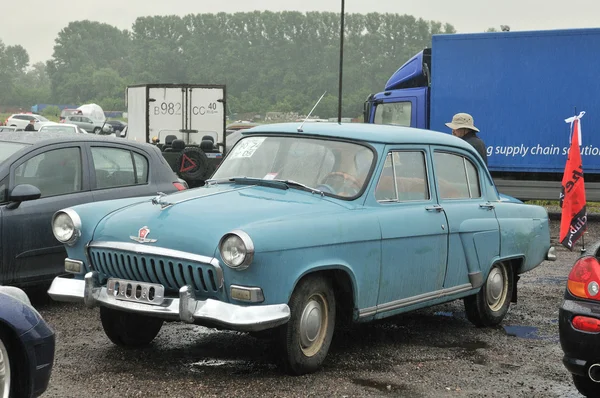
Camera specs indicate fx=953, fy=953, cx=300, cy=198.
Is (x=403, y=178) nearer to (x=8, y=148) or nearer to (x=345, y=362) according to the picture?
(x=345, y=362)

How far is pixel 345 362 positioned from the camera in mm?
6547

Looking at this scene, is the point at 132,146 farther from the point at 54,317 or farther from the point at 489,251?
the point at 489,251

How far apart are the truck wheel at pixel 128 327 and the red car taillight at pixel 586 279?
2835 millimetres

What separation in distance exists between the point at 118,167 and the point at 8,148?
1.03 m

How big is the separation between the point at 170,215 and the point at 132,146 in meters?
3.22

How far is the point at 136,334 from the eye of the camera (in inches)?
267

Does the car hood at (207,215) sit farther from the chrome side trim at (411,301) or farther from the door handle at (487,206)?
the door handle at (487,206)

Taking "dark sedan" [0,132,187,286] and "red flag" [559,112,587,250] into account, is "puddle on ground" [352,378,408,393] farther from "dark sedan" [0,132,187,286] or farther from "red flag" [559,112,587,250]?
"red flag" [559,112,587,250]

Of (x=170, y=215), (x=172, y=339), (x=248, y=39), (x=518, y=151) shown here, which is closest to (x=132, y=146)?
(x=172, y=339)

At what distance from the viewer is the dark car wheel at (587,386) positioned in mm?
5535

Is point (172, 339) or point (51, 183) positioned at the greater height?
point (51, 183)

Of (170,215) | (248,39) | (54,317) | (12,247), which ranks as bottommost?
(54,317)

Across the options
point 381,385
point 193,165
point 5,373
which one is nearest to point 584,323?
point 381,385

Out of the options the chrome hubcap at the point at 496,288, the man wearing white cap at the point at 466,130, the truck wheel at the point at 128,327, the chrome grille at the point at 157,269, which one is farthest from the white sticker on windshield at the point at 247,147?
the man wearing white cap at the point at 466,130
